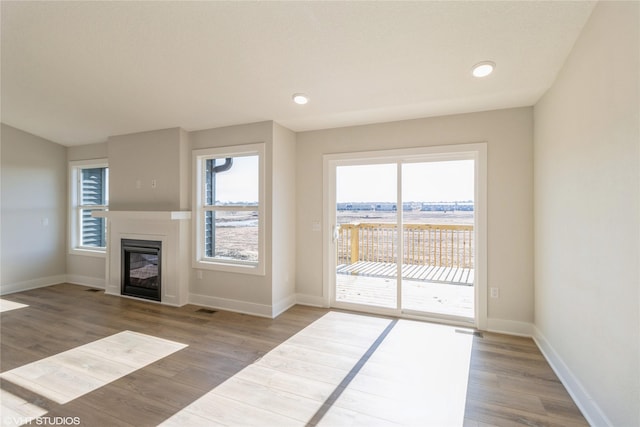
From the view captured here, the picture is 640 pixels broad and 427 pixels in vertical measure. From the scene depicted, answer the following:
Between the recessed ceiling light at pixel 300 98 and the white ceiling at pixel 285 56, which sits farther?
the recessed ceiling light at pixel 300 98

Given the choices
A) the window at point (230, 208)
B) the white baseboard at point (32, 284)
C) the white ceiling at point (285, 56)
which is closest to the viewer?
the white ceiling at point (285, 56)

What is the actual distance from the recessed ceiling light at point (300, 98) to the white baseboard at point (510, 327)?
3.08m

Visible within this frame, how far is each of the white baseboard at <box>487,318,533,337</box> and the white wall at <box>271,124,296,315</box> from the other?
7.89 feet

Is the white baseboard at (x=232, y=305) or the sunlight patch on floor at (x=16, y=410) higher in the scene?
the white baseboard at (x=232, y=305)

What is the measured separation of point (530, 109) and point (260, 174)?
306 cm

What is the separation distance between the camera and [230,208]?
13.0 ft

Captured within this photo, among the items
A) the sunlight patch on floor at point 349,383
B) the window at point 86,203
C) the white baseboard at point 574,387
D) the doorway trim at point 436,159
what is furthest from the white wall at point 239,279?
the white baseboard at point 574,387

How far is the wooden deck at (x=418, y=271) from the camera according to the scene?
3890mm

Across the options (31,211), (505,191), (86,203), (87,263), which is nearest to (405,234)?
(505,191)

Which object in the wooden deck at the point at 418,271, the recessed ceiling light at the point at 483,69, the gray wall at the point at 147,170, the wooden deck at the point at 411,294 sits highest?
the recessed ceiling light at the point at 483,69

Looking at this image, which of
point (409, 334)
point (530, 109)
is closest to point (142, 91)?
point (409, 334)

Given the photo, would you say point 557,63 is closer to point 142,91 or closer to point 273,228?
point 273,228

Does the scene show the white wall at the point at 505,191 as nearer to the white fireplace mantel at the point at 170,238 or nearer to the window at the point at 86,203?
the white fireplace mantel at the point at 170,238

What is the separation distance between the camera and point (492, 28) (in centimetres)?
198
